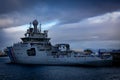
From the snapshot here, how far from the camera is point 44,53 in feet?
265

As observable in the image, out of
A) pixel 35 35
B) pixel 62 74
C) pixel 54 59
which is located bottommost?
pixel 62 74

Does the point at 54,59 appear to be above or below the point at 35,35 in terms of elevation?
below

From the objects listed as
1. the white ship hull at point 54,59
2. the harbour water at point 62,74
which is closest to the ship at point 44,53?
the white ship hull at point 54,59

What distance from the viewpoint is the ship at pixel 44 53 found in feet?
254

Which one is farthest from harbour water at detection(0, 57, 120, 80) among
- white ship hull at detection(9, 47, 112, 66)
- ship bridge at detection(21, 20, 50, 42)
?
ship bridge at detection(21, 20, 50, 42)

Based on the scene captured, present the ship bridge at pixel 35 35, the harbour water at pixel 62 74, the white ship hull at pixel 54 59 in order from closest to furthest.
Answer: the harbour water at pixel 62 74
the white ship hull at pixel 54 59
the ship bridge at pixel 35 35

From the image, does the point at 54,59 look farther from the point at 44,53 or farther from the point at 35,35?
the point at 35,35

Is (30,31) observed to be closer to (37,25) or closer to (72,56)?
(37,25)

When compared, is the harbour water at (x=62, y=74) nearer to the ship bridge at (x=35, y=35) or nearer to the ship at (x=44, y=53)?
the ship at (x=44, y=53)

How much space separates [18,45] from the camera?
3359 inches

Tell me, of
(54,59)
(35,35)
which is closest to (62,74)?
(54,59)

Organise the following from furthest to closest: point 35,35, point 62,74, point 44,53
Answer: point 35,35
point 44,53
point 62,74

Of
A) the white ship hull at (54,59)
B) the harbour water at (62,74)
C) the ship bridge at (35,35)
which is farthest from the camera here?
the ship bridge at (35,35)

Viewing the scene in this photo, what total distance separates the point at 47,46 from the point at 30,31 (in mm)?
9840
